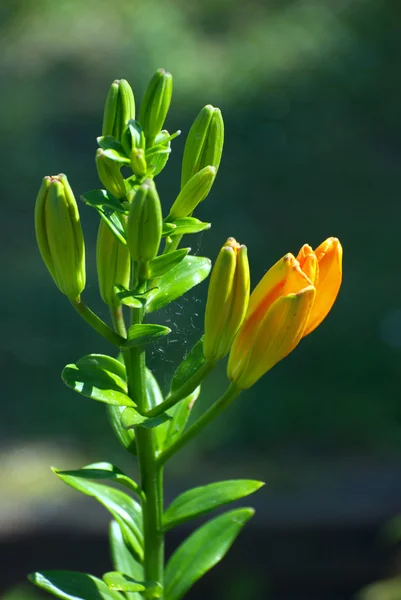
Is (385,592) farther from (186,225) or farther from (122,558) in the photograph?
(186,225)

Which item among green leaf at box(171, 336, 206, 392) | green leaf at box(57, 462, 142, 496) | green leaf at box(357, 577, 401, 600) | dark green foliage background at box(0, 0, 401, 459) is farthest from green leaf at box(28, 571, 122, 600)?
dark green foliage background at box(0, 0, 401, 459)

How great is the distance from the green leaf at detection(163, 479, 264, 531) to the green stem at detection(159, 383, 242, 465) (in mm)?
64

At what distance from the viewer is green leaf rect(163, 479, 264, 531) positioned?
83 centimetres

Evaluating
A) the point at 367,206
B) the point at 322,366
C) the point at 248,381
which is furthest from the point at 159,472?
the point at 367,206

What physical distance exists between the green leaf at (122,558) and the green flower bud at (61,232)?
0.31 meters

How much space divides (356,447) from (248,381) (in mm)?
1756

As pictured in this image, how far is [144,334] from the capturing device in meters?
→ 0.75

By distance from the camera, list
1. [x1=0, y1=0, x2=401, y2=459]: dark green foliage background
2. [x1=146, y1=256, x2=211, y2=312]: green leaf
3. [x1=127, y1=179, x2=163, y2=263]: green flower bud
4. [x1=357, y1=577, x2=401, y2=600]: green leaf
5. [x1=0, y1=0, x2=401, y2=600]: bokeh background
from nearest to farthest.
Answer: [x1=127, y1=179, x2=163, y2=263]: green flower bud, [x1=146, y1=256, x2=211, y2=312]: green leaf, [x1=357, y1=577, x2=401, y2=600]: green leaf, [x1=0, y1=0, x2=401, y2=600]: bokeh background, [x1=0, y1=0, x2=401, y2=459]: dark green foliage background

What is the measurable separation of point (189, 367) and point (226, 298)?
108 mm

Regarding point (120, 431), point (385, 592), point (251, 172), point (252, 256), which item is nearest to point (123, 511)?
point (120, 431)

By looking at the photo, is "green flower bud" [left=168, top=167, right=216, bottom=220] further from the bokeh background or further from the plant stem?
the bokeh background

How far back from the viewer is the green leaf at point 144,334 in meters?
0.74

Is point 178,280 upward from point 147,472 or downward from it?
upward

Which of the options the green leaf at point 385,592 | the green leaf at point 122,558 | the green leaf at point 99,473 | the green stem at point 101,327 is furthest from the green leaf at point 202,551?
the green leaf at point 385,592
